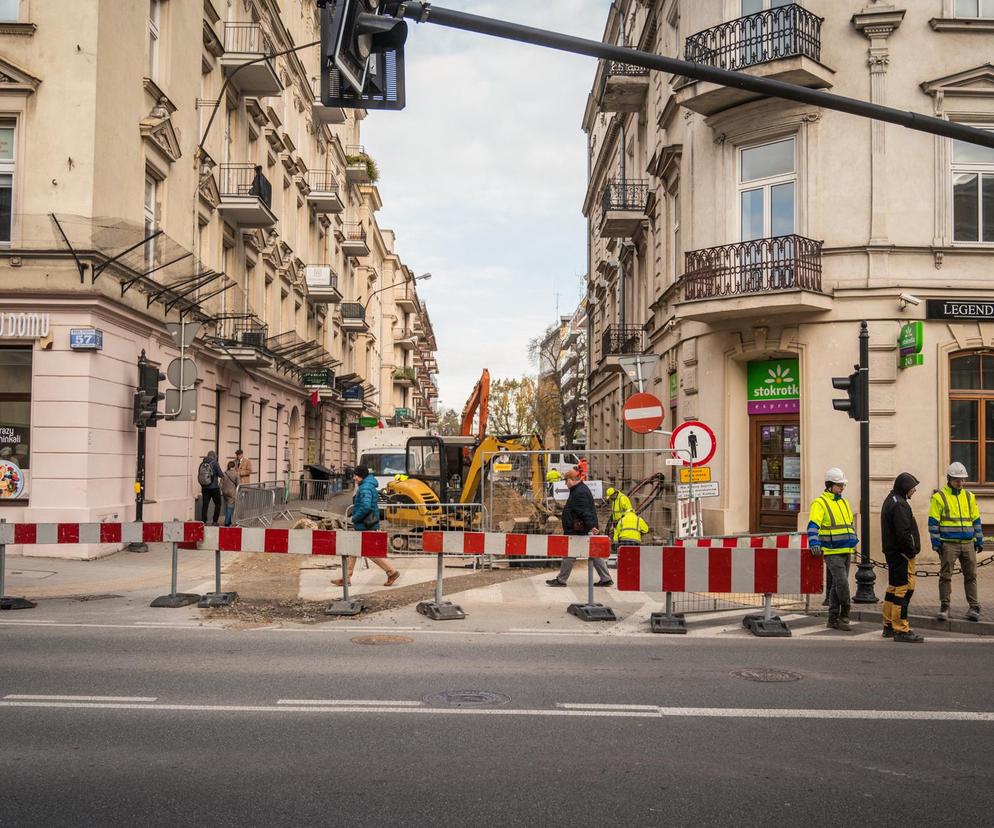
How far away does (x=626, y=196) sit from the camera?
89.6 feet

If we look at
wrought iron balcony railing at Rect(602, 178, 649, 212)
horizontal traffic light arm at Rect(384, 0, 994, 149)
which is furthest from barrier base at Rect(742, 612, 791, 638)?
wrought iron balcony railing at Rect(602, 178, 649, 212)

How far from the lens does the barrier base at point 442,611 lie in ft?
36.9

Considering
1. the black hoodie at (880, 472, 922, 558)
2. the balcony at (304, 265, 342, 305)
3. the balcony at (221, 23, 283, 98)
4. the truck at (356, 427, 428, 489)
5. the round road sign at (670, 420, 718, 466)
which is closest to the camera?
the black hoodie at (880, 472, 922, 558)

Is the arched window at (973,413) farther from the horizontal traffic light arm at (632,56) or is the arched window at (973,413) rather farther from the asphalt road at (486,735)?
the horizontal traffic light arm at (632,56)

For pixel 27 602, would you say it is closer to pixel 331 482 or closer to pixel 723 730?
pixel 723 730

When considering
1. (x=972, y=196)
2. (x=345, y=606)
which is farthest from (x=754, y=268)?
(x=345, y=606)

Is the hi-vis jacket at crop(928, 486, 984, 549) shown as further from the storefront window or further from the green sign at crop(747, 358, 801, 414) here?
the storefront window

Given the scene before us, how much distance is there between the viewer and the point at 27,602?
469 inches

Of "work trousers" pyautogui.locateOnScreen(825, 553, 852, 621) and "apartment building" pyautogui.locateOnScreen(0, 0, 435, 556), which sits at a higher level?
"apartment building" pyautogui.locateOnScreen(0, 0, 435, 556)

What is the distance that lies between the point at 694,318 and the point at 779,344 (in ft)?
5.48

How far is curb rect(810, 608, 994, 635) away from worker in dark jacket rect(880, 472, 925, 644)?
0.80 meters

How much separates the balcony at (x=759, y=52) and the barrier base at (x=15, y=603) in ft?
43.6

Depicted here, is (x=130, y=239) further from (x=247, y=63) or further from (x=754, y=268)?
(x=754, y=268)

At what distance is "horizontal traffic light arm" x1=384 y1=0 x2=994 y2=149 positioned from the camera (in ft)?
24.2
